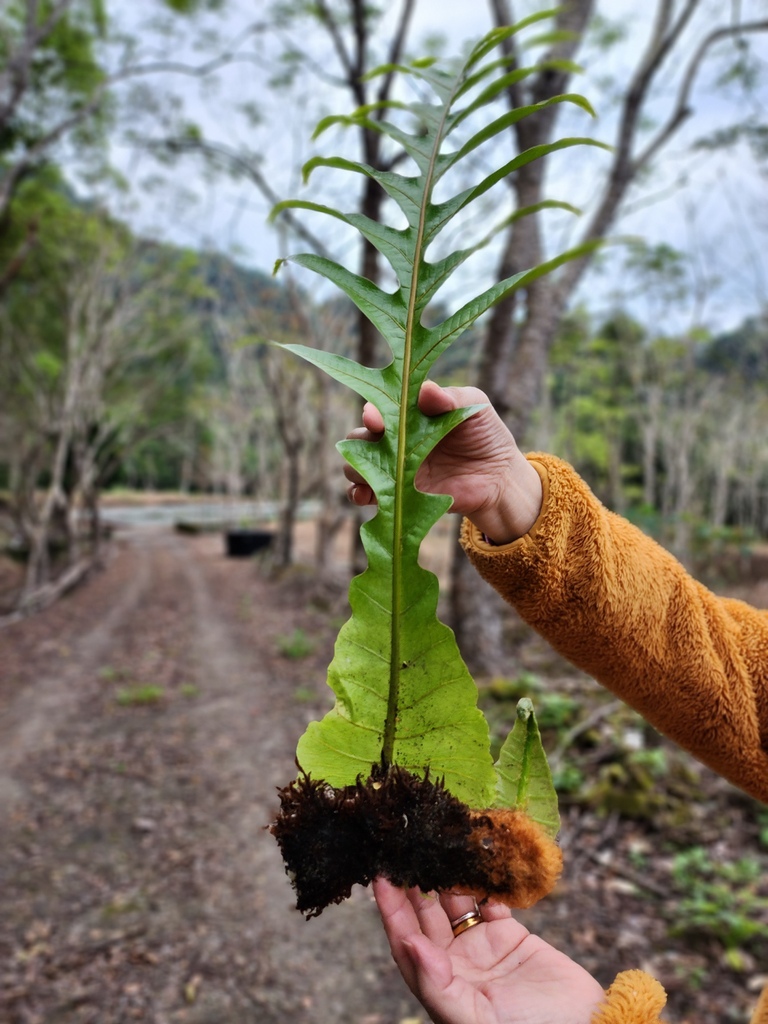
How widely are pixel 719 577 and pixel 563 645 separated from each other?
49.7 ft

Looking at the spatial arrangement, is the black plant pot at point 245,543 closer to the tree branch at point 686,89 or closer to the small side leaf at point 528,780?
the tree branch at point 686,89

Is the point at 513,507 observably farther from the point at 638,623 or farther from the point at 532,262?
the point at 532,262

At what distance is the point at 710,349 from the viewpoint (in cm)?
1962

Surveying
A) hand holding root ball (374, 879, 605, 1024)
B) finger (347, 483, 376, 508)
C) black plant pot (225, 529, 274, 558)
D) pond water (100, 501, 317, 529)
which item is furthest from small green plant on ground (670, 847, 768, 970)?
pond water (100, 501, 317, 529)

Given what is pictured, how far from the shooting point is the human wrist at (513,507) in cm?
106

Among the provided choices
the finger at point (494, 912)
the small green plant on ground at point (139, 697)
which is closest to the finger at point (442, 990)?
the finger at point (494, 912)

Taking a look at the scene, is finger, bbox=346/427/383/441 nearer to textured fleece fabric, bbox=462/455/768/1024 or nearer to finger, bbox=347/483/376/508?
finger, bbox=347/483/376/508

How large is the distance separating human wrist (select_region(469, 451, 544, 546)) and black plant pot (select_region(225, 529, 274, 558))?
1736 centimetres

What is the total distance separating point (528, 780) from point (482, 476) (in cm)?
47

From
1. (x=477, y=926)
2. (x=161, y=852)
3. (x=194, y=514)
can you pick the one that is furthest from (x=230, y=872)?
(x=194, y=514)

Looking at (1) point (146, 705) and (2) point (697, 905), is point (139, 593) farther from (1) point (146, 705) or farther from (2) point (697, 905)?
(2) point (697, 905)

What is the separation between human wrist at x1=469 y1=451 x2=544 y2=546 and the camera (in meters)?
1.06

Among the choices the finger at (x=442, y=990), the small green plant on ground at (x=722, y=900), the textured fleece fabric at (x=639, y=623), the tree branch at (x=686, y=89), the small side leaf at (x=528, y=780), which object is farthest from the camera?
the tree branch at (x=686, y=89)

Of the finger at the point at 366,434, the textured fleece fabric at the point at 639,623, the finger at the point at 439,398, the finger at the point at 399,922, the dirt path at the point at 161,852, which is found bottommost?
the dirt path at the point at 161,852
